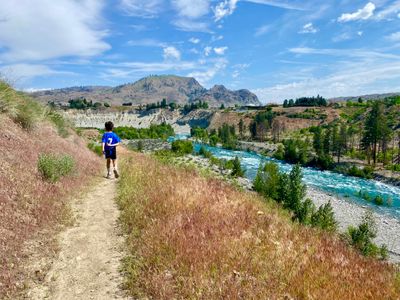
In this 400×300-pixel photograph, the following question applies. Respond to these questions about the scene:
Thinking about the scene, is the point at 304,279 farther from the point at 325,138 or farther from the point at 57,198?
the point at 325,138

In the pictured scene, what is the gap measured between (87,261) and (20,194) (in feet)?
12.4

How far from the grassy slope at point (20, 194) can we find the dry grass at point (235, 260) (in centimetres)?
222

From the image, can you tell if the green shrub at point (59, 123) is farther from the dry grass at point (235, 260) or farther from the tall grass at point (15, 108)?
the dry grass at point (235, 260)

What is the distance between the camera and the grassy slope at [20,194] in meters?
6.84

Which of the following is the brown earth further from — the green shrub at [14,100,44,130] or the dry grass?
the green shrub at [14,100,44,130]

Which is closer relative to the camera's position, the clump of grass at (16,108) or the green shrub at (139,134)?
the clump of grass at (16,108)

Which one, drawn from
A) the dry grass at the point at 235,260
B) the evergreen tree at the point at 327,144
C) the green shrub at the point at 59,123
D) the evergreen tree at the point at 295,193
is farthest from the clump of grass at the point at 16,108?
the evergreen tree at the point at 327,144

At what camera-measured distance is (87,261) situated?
736cm

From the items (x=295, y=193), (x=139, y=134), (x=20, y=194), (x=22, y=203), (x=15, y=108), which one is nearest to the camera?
(x=22, y=203)

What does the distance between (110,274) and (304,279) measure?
3705 millimetres

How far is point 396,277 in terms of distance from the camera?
611 centimetres

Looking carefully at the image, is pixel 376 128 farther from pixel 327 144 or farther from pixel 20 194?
pixel 20 194

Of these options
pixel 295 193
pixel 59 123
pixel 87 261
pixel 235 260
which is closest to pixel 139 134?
pixel 295 193

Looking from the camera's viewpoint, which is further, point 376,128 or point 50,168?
point 376,128
